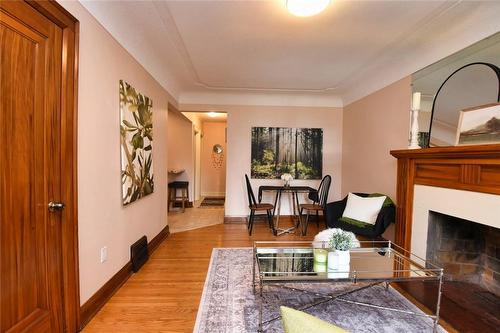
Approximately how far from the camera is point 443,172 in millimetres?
2168

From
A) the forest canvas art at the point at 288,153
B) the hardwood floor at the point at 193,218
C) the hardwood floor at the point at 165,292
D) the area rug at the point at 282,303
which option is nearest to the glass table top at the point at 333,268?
the area rug at the point at 282,303

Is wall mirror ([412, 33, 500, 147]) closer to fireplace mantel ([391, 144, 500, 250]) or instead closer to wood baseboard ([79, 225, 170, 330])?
fireplace mantel ([391, 144, 500, 250])

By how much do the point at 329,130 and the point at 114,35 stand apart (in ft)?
12.8

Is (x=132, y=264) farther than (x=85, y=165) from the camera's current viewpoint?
Yes

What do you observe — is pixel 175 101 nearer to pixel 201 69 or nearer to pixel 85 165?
pixel 201 69

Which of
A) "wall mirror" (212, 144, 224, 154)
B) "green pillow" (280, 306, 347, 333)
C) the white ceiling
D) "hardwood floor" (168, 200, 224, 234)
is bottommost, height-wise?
"hardwood floor" (168, 200, 224, 234)

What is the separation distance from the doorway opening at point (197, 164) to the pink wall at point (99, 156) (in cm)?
195

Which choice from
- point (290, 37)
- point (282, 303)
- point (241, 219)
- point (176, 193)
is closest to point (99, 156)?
point (282, 303)

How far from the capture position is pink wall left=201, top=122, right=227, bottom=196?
8.03 metres

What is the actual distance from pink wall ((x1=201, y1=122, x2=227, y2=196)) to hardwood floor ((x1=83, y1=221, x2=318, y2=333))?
429 cm

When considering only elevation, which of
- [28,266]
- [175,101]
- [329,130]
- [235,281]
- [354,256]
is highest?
[175,101]

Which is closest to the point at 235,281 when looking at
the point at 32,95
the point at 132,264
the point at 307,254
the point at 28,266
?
the point at 307,254

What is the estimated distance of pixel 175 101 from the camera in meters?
4.45

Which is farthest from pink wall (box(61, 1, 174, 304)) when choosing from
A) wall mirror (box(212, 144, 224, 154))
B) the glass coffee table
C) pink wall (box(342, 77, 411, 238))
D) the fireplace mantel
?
wall mirror (box(212, 144, 224, 154))
